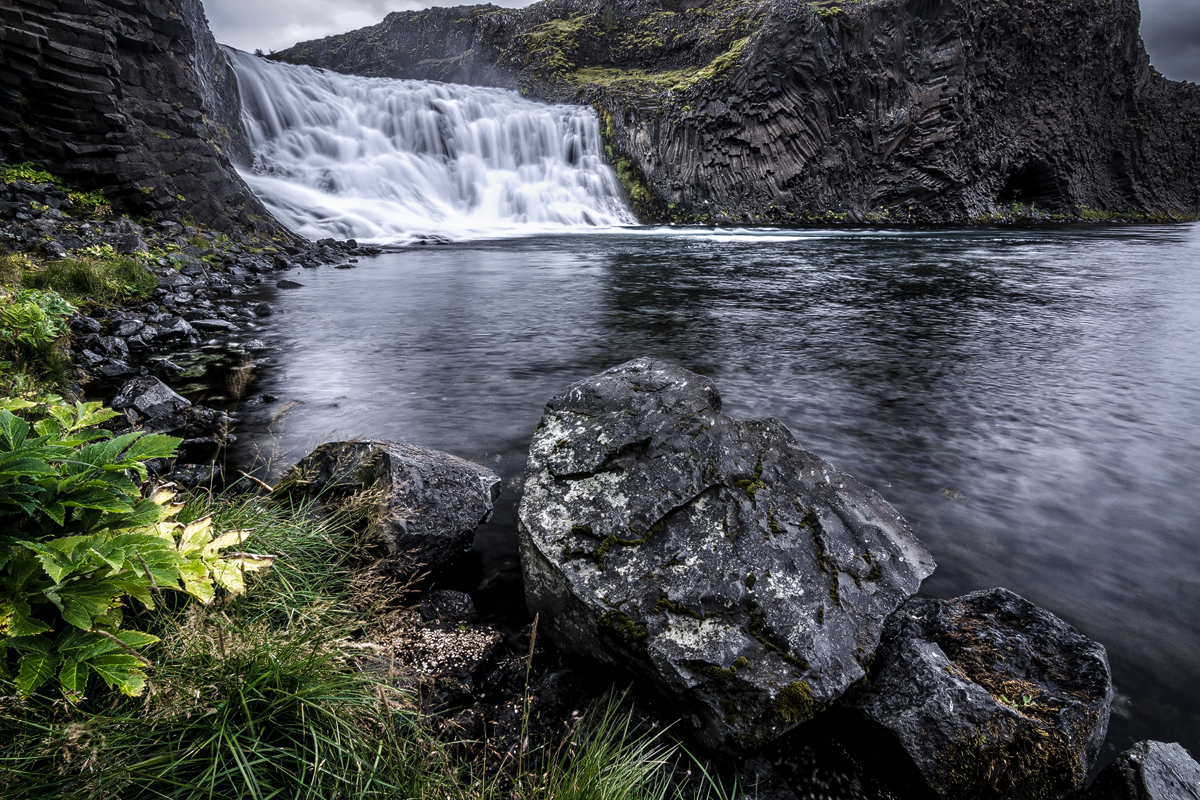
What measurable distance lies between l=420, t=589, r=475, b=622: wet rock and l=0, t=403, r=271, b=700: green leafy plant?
119cm

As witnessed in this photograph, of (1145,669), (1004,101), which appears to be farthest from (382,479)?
(1004,101)

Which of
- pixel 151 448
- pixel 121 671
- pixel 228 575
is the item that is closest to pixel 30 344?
pixel 151 448

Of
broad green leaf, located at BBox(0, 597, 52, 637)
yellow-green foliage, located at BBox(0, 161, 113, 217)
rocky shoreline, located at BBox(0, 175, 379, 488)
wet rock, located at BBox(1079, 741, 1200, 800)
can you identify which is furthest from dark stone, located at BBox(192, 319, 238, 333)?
wet rock, located at BBox(1079, 741, 1200, 800)

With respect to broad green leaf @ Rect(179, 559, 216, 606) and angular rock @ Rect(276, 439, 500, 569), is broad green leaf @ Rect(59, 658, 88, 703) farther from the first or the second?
angular rock @ Rect(276, 439, 500, 569)

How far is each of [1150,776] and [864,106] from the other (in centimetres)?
4692

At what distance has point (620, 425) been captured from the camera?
11.1 feet

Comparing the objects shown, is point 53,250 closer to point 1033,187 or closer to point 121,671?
point 121,671

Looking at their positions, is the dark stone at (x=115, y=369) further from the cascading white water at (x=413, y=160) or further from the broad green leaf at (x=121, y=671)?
the cascading white water at (x=413, y=160)

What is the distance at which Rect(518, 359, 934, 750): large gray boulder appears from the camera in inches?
88.6

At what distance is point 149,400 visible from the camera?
5.17m

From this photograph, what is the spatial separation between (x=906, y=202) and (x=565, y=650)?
45.6 m

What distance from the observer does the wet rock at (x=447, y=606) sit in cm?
299

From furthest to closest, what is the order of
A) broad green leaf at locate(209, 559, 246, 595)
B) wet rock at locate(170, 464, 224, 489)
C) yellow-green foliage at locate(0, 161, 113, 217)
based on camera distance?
1. yellow-green foliage at locate(0, 161, 113, 217)
2. wet rock at locate(170, 464, 224, 489)
3. broad green leaf at locate(209, 559, 246, 595)

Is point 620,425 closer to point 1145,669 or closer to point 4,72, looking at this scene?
point 1145,669
